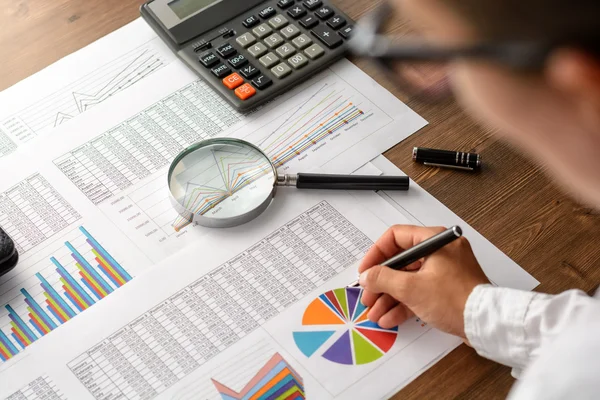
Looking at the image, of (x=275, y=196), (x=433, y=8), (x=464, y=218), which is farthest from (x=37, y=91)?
(x=433, y=8)

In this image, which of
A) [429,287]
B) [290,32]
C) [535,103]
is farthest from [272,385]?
[290,32]

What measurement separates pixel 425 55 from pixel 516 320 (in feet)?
1.32

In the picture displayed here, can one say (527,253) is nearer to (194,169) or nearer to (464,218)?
(464,218)

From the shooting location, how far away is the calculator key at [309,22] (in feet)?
3.92

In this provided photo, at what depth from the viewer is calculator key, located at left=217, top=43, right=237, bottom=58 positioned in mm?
1167

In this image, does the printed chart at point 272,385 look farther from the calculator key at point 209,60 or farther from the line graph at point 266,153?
the calculator key at point 209,60

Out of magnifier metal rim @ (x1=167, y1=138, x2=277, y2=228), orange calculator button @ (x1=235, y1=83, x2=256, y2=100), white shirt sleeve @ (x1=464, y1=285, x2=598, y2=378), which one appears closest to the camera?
white shirt sleeve @ (x1=464, y1=285, x2=598, y2=378)

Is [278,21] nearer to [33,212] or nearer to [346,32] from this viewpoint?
[346,32]

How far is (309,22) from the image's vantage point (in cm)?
120

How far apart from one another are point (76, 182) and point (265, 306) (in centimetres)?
35

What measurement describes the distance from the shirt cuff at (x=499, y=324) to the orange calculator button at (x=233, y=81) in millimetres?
486

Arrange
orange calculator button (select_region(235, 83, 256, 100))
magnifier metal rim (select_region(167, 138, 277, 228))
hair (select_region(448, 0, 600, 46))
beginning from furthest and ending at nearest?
1. orange calculator button (select_region(235, 83, 256, 100))
2. magnifier metal rim (select_region(167, 138, 277, 228))
3. hair (select_region(448, 0, 600, 46))

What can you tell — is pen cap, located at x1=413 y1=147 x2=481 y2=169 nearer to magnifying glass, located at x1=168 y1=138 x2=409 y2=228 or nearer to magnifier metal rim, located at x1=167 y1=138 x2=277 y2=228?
magnifying glass, located at x1=168 y1=138 x2=409 y2=228

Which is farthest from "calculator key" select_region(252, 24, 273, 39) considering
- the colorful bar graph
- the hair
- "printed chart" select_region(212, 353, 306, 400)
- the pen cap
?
the hair
